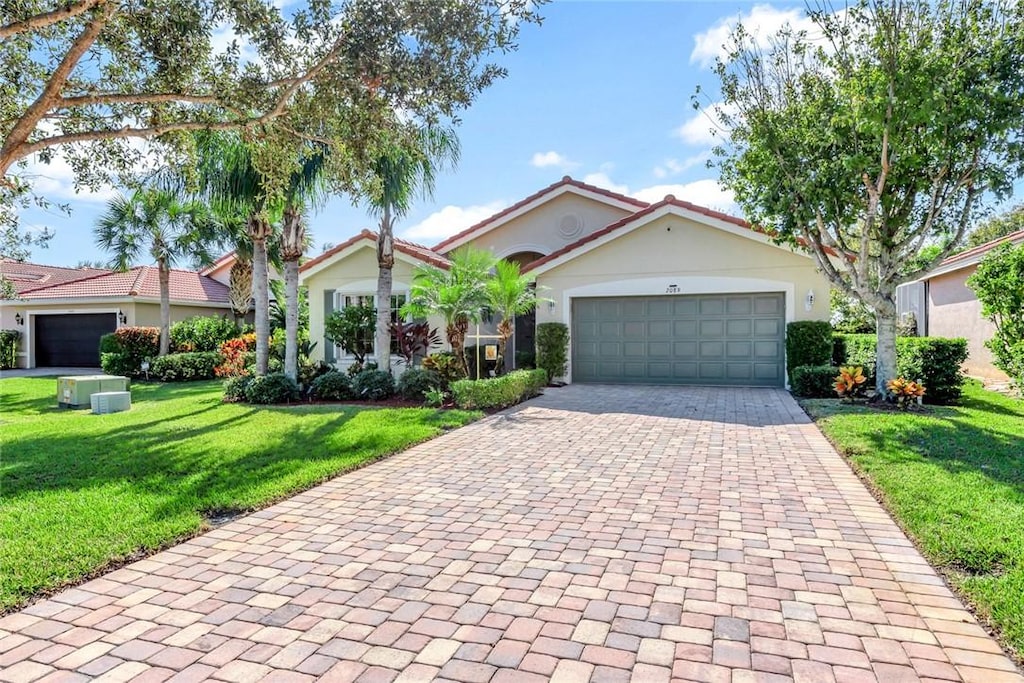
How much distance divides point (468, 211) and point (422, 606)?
75.7 ft

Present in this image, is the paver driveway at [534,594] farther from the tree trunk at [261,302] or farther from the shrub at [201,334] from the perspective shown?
the shrub at [201,334]

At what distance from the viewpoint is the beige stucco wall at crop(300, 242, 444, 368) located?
18.5 metres

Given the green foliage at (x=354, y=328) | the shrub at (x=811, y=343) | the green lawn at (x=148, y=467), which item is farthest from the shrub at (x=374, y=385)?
the shrub at (x=811, y=343)

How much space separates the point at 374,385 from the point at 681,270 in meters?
8.72

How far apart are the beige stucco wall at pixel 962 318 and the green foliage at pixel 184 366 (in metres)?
22.8

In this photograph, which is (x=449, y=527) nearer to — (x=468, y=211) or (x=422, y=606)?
(x=422, y=606)

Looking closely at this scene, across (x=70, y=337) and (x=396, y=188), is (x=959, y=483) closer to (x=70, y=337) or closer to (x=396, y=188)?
(x=396, y=188)

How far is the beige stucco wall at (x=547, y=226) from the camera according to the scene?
21.1 m

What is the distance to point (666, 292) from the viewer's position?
649 inches

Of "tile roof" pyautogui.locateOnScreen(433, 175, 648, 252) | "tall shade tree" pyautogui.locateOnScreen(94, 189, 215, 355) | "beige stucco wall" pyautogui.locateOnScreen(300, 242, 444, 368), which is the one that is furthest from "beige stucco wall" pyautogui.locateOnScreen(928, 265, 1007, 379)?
"tall shade tree" pyautogui.locateOnScreen(94, 189, 215, 355)

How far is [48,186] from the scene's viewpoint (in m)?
9.94

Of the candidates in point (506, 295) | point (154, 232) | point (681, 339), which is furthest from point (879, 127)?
point (154, 232)

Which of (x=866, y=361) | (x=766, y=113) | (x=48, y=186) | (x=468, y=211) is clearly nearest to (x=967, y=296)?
(x=866, y=361)

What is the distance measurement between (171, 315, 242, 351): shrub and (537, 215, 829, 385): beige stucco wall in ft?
43.6
